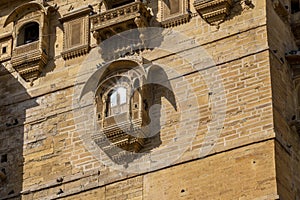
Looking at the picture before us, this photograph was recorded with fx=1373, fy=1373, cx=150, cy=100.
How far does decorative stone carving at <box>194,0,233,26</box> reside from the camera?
944 inches

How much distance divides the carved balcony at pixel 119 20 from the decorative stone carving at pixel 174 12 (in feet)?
1.03

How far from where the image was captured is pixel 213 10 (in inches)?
948

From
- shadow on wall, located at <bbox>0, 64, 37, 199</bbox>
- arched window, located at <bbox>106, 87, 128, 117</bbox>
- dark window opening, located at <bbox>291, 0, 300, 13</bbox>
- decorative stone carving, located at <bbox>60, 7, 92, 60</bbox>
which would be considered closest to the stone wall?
shadow on wall, located at <bbox>0, 64, 37, 199</bbox>

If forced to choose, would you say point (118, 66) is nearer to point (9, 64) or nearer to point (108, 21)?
point (108, 21)

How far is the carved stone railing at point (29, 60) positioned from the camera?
83.3 feet

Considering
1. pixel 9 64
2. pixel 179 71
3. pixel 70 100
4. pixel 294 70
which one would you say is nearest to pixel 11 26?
pixel 9 64

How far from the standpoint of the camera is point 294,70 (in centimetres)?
2392

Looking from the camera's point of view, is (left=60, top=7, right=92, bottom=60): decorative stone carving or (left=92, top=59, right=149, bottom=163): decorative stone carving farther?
(left=60, top=7, right=92, bottom=60): decorative stone carving

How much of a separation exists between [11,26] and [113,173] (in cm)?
436

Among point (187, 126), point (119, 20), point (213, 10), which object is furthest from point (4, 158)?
point (213, 10)

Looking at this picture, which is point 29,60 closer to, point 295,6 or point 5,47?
point 5,47

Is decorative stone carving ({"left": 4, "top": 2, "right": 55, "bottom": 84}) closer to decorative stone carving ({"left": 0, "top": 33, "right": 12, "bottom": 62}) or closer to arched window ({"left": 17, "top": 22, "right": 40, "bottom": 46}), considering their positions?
arched window ({"left": 17, "top": 22, "right": 40, "bottom": 46})

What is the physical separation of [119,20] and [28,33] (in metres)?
2.31

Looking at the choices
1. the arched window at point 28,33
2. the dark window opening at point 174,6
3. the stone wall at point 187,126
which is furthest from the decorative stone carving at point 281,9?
the arched window at point 28,33
